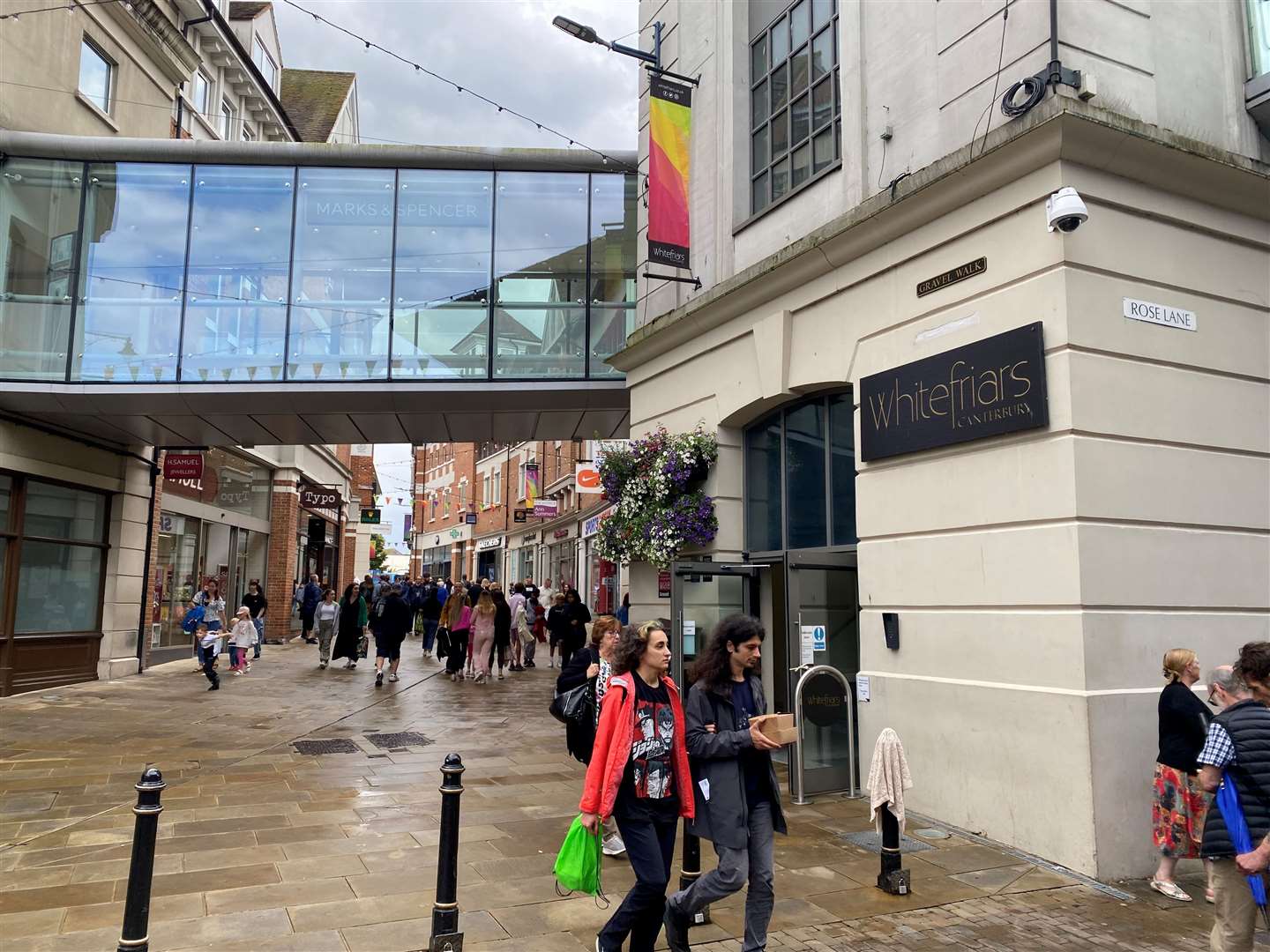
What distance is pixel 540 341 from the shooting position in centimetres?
1518

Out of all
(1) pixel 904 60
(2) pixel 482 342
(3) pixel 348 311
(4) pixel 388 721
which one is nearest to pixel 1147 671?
(1) pixel 904 60

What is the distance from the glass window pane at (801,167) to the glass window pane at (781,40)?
1.25 meters

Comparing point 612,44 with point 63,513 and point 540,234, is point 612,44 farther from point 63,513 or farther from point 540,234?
point 63,513

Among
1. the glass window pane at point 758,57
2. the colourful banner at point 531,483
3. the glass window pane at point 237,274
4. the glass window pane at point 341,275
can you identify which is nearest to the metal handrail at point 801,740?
the glass window pane at point 758,57

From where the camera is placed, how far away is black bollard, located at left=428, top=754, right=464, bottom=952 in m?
4.68

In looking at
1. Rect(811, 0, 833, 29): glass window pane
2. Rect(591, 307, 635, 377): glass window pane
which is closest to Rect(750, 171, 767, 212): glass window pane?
Rect(811, 0, 833, 29): glass window pane

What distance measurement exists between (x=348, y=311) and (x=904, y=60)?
9.89m

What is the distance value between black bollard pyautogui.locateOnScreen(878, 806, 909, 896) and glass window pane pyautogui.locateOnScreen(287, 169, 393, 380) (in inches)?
449

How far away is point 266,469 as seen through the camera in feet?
91.8

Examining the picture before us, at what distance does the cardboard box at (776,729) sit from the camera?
14.2ft

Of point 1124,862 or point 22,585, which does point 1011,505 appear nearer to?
point 1124,862

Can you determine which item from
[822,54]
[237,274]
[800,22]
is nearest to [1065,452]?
[822,54]

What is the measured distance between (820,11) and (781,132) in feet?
4.11

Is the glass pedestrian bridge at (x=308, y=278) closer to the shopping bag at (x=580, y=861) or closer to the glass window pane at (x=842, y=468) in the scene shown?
the glass window pane at (x=842, y=468)
